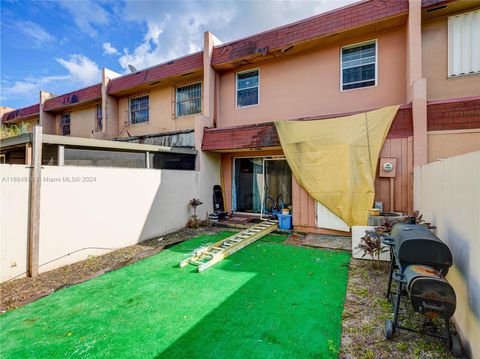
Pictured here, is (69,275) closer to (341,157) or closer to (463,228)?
(463,228)

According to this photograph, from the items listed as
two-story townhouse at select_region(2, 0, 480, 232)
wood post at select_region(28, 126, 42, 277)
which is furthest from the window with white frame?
wood post at select_region(28, 126, 42, 277)

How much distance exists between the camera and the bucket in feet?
22.9

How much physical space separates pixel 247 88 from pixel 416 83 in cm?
525

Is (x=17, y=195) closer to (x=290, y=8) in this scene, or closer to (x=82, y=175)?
(x=82, y=175)

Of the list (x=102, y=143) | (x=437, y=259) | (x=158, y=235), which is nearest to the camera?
(x=437, y=259)

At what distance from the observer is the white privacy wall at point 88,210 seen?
392cm

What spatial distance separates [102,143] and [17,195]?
192 centimetres

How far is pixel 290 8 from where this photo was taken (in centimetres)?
737

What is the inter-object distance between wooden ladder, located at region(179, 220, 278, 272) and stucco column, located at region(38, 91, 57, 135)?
46.3 feet

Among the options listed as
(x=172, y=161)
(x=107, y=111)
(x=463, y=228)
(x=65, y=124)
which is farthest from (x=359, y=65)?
(x=65, y=124)

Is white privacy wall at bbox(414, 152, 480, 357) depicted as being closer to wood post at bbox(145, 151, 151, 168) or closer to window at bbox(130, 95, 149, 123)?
wood post at bbox(145, 151, 151, 168)

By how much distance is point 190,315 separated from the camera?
293 centimetres

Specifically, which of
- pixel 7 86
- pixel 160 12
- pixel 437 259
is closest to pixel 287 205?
pixel 437 259

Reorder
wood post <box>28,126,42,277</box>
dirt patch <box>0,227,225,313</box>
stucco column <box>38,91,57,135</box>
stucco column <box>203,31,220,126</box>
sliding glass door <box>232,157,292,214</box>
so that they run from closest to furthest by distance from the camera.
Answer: dirt patch <box>0,227,225,313</box> < wood post <box>28,126,42,277</box> < sliding glass door <box>232,157,292,214</box> < stucco column <box>203,31,220,126</box> < stucco column <box>38,91,57,135</box>
